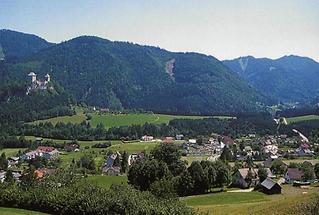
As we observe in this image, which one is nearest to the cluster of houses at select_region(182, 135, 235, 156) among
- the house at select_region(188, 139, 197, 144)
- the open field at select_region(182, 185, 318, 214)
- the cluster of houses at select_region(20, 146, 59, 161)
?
the house at select_region(188, 139, 197, 144)

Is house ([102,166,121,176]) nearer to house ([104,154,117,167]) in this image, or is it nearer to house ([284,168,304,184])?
house ([104,154,117,167])

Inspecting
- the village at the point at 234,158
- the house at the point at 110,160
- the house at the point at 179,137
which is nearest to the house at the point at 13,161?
the village at the point at 234,158

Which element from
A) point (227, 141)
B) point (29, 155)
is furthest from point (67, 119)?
point (227, 141)

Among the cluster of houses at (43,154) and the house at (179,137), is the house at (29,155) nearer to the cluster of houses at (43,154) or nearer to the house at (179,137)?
the cluster of houses at (43,154)

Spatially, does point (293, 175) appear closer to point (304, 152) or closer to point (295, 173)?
point (295, 173)

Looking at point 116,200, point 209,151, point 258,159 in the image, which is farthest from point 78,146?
point 116,200
